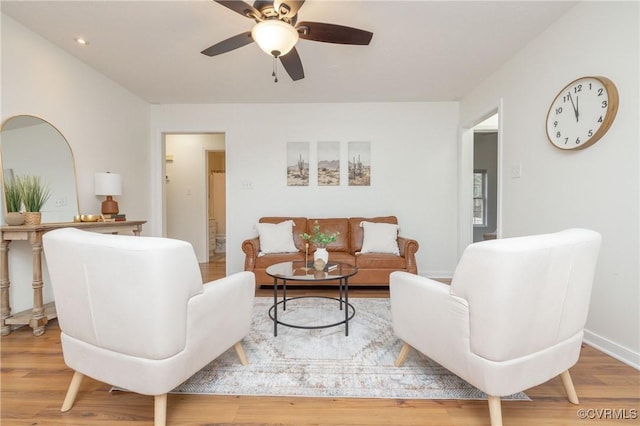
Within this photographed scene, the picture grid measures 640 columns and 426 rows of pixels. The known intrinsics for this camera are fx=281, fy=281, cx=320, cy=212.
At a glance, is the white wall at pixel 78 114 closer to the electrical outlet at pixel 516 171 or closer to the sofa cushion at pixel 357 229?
the sofa cushion at pixel 357 229

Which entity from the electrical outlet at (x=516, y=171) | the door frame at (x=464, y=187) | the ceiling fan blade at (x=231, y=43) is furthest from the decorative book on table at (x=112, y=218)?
the door frame at (x=464, y=187)

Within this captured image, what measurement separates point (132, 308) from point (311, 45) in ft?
8.38

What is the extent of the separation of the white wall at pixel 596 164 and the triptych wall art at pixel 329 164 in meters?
1.94

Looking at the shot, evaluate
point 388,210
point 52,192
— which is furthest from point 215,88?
point 388,210

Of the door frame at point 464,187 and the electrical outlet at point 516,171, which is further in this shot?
the door frame at point 464,187

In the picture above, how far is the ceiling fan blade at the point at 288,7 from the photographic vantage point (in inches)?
66.1

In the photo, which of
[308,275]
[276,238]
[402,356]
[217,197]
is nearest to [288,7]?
[308,275]

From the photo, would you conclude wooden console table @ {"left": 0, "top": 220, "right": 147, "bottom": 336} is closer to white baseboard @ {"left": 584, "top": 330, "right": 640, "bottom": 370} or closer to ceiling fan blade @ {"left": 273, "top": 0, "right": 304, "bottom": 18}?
ceiling fan blade @ {"left": 273, "top": 0, "right": 304, "bottom": 18}

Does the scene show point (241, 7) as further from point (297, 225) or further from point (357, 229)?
point (357, 229)

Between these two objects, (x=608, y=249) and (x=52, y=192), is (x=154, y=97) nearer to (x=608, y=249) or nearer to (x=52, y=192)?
(x=52, y=192)

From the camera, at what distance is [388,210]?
4.25 meters

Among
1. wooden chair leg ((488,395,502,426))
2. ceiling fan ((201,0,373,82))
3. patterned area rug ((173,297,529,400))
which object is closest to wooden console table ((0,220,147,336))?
patterned area rug ((173,297,529,400))

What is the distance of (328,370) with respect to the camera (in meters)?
1.76

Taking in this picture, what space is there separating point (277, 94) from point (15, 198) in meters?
2.90
